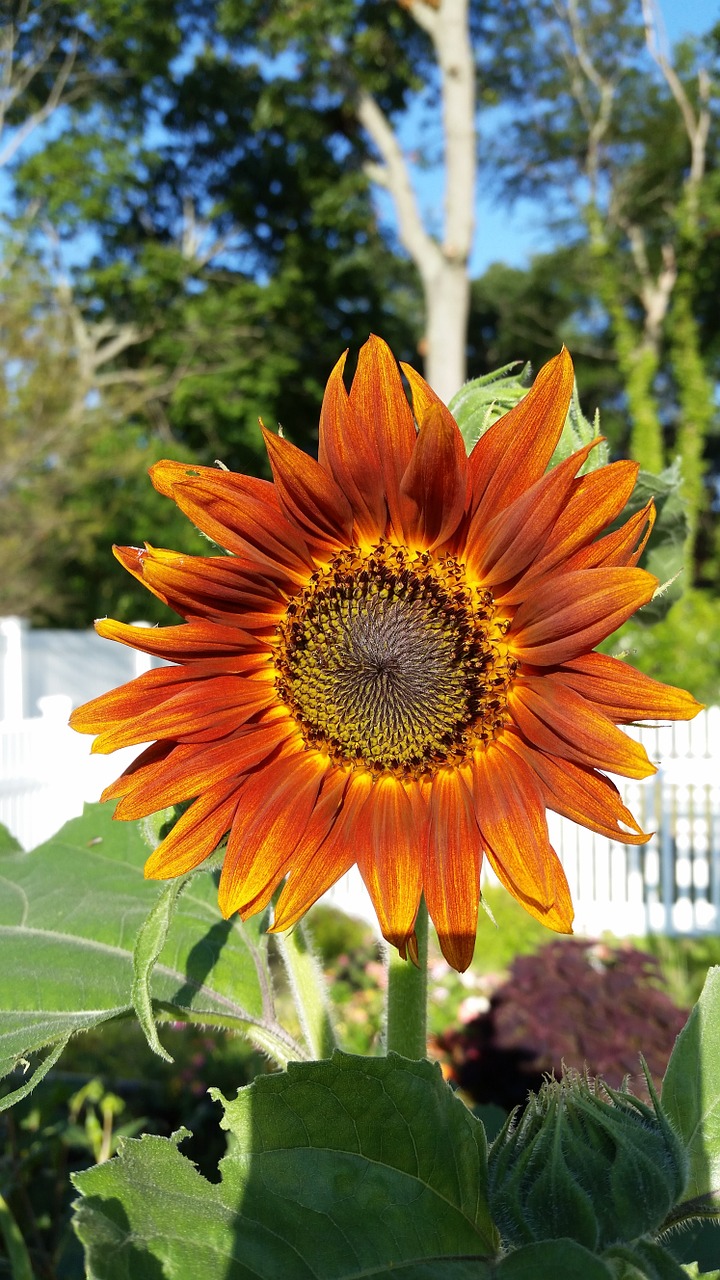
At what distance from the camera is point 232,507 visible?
83 centimetres

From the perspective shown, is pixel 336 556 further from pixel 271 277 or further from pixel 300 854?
pixel 271 277

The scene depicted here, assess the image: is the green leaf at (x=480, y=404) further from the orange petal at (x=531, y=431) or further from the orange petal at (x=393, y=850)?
the orange petal at (x=393, y=850)

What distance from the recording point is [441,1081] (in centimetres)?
79

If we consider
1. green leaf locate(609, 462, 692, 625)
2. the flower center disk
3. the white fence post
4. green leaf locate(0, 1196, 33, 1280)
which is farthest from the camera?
the white fence post

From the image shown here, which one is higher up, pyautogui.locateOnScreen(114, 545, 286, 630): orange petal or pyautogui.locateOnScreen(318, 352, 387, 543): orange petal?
pyautogui.locateOnScreen(318, 352, 387, 543): orange petal

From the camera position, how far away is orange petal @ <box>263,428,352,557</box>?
80cm

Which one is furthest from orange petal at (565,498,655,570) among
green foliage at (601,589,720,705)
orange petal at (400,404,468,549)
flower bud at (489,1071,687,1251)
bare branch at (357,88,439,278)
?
bare branch at (357,88,439,278)

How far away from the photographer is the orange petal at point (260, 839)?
0.83 meters

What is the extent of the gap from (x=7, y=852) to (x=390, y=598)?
0.80 meters

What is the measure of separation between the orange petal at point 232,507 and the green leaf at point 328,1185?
408mm

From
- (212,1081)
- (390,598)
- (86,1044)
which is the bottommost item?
(86,1044)

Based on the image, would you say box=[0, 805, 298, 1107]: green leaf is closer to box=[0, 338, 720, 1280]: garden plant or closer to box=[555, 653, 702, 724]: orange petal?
box=[0, 338, 720, 1280]: garden plant

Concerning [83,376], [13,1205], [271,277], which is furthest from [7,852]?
[271,277]

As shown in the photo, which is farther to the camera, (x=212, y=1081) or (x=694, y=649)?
(x=694, y=649)
